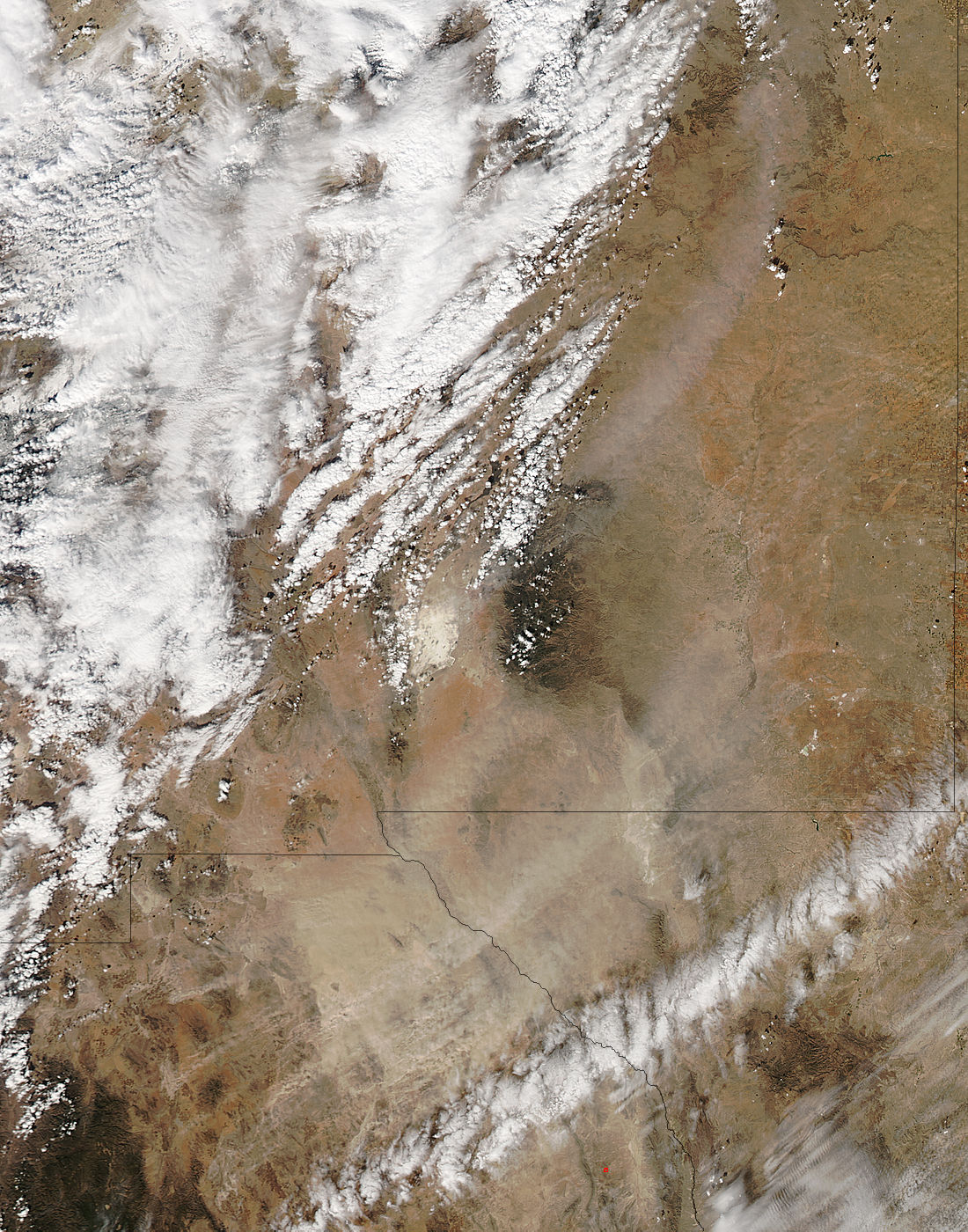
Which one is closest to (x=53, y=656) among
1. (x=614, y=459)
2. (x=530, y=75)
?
(x=614, y=459)

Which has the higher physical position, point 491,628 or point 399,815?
point 491,628

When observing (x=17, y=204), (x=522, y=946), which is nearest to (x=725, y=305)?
(x=522, y=946)

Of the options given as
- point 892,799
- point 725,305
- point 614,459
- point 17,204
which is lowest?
point 892,799

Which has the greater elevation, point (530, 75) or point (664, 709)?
point (530, 75)

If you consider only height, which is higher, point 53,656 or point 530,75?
point 530,75

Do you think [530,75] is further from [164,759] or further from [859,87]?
[164,759]

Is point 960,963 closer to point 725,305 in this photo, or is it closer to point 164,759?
point 725,305
